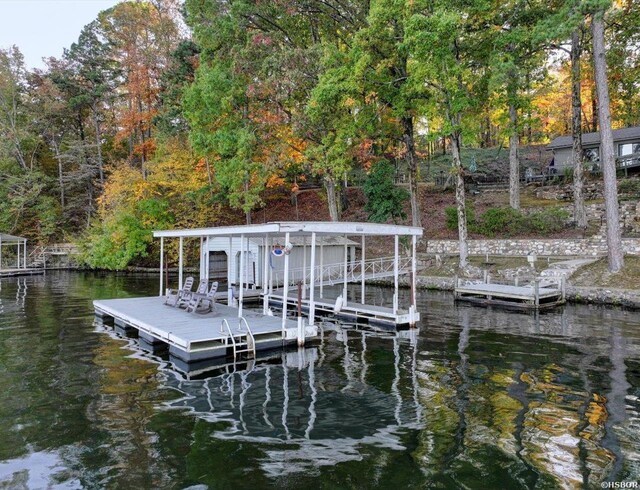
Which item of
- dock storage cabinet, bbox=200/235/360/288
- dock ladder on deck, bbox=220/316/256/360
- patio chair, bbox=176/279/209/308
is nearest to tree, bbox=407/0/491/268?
dock storage cabinet, bbox=200/235/360/288

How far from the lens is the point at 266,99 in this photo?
26.6 m

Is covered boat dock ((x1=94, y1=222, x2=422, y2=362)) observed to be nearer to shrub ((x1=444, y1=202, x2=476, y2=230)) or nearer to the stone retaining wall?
the stone retaining wall

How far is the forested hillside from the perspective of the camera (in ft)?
69.9

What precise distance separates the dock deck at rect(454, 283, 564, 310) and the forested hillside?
5.82 meters

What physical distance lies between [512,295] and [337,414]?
13.3 meters

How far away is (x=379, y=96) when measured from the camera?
24484 mm

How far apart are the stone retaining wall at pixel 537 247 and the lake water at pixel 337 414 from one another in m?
9.37

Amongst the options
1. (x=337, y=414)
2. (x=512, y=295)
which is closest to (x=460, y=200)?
(x=512, y=295)

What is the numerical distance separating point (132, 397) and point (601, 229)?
23.7 m

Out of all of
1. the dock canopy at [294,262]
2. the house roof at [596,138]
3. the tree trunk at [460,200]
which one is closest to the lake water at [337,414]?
the dock canopy at [294,262]

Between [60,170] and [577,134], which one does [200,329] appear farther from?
[60,170]

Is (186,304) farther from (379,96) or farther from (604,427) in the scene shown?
(379,96)

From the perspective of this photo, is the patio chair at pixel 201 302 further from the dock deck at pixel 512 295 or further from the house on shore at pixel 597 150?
the house on shore at pixel 597 150

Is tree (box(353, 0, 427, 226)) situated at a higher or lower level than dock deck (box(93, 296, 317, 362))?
higher
